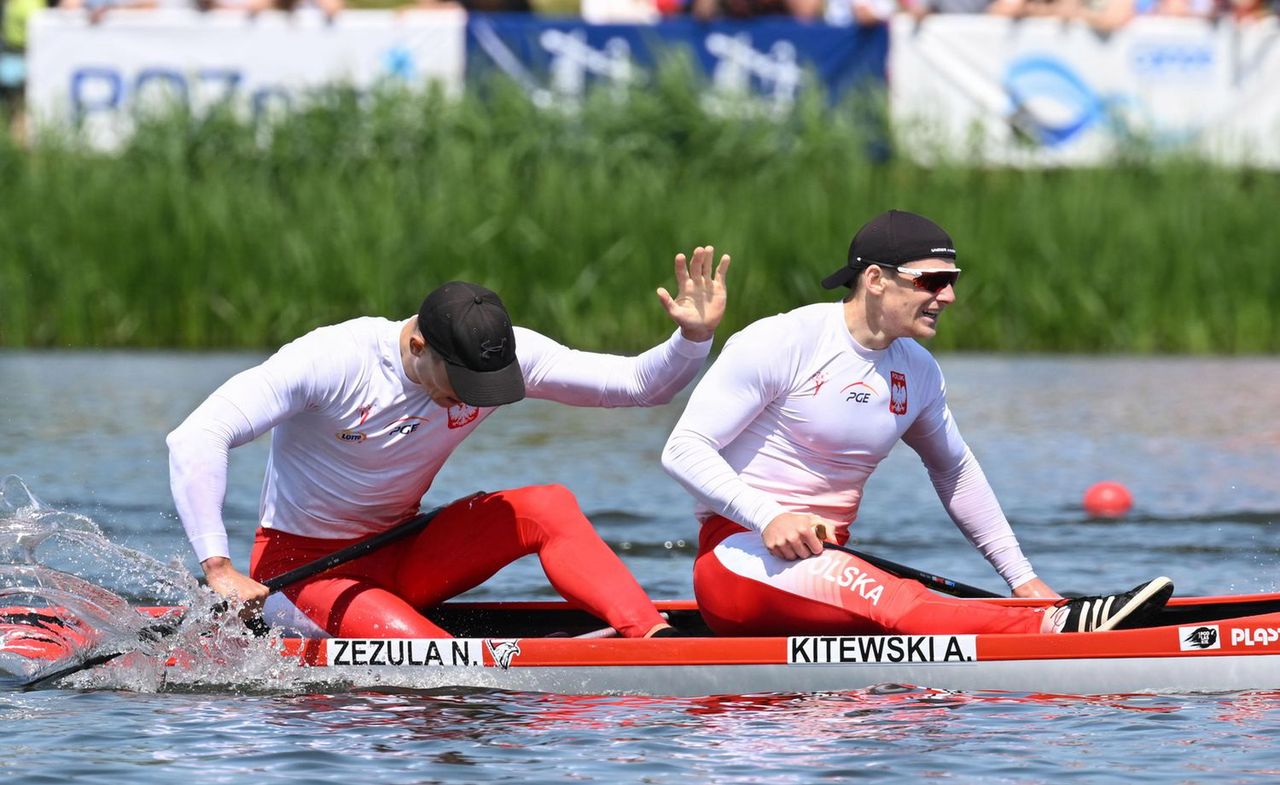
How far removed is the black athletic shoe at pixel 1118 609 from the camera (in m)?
7.59

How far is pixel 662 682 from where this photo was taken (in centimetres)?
769

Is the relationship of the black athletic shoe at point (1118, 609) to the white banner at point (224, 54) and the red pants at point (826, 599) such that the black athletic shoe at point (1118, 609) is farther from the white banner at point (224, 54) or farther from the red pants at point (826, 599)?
the white banner at point (224, 54)

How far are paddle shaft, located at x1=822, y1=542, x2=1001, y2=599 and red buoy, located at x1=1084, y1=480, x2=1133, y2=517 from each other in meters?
4.57

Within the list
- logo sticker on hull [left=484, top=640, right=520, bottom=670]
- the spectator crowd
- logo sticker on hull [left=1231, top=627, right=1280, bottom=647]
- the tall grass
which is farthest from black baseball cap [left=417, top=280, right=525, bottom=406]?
the spectator crowd

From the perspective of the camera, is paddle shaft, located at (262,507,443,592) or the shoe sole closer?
the shoe sole

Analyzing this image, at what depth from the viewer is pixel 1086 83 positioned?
19.8 meters

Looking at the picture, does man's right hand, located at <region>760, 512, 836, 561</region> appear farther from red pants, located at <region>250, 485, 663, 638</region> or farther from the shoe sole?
the shoe sole

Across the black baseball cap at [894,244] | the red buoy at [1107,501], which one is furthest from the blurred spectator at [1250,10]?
the black baseball cap at [894,244]

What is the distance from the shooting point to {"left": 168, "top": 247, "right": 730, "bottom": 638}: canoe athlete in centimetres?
742

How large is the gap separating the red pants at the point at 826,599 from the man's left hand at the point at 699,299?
2.24ft

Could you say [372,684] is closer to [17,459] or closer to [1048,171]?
[17,459]

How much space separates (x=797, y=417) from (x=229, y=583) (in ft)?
6.26

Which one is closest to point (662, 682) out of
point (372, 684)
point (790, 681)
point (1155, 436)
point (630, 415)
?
point (790, 681)

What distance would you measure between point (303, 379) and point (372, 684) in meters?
1.06
